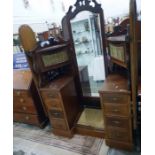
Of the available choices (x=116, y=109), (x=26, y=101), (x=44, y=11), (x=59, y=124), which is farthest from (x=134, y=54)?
(x=44, y=11)

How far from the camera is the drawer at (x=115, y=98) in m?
1.36

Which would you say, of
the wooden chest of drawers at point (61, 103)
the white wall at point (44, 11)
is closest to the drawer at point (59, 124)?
the wooden chest of drawers at point (61, 103)

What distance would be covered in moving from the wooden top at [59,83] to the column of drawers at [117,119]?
500mm

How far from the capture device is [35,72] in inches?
68.7

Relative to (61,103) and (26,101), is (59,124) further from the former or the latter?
(26,101)

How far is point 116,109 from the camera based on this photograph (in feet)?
4.78

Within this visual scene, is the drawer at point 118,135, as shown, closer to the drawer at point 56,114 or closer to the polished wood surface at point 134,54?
the polished wood surface at point 134,54

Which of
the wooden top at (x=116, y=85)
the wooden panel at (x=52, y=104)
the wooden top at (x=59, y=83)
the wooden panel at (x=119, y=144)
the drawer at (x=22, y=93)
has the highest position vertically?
the wooden top at (x=116, y=85)

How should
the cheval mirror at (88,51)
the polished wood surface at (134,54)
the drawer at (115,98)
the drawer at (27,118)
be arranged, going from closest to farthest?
the polished wood surface at (134,54) → the drawer at (115,98) → the cheval mirror at (88,51) → the drawer at (27,118)

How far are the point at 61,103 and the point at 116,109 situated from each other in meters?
0.60

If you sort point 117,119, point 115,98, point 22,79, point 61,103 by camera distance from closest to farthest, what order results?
point 115,98 → point 117,119 → point 61,103 → point 22,79

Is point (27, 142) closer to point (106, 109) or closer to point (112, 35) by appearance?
point (106, 109)

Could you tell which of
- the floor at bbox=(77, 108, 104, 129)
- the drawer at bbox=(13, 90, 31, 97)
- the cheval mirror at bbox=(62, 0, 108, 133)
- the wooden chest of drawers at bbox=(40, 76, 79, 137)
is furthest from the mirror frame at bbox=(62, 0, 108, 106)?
the drawer at bbox=(13, 90, 31, 97)
